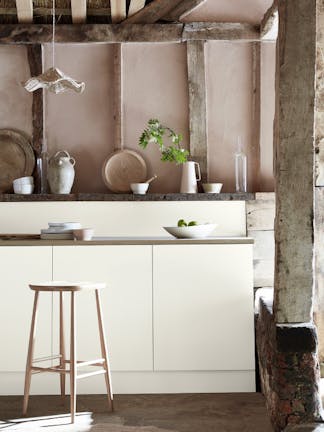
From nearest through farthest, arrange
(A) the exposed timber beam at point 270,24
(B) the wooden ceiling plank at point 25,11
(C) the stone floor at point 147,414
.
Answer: (C) the stone floor at point 147,414 → (A) the exposed timber beam at point 270,24 → (B) the wooden ceiling plank at point 25,11

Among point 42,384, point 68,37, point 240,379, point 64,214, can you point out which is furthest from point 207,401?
point 68,37

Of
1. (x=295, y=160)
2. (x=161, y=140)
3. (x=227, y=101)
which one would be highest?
(x=227, y=101)

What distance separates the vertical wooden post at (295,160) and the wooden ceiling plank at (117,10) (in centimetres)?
201

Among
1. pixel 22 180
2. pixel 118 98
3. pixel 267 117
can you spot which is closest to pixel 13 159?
pixel 22 180

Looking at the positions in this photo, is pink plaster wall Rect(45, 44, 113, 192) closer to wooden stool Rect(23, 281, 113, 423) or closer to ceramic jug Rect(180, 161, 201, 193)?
ceramic jug Rect(180, 161, 201, 193)

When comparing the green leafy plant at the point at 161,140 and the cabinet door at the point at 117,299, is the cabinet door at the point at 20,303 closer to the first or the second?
the cabinet door at the point at 117,299

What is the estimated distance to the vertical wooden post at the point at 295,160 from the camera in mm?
3582

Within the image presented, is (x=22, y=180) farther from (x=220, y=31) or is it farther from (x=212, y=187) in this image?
(x=220, y=31)

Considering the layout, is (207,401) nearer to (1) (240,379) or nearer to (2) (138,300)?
Answer: (1) (240,379)

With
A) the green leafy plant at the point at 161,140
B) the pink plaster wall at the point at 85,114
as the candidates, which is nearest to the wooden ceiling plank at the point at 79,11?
the pink plaster wall at the point at 85,114

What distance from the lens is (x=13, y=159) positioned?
18.1 feet

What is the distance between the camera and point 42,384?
472 centimetres

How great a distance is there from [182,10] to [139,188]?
4.55 ft

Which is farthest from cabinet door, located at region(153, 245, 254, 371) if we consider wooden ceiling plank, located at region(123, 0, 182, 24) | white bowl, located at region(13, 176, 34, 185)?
wooden ceiling plank, located at region(123, 0, 182, 24)
